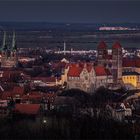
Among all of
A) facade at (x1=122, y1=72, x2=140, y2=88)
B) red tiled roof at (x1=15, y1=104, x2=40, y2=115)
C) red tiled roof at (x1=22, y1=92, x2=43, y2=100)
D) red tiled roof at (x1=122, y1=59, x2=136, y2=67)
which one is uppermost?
red tiled roof at (x1=122, y1=59, x2=136, y2=67)

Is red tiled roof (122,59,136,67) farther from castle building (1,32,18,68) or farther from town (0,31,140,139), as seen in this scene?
castle building (1,32,18,68)

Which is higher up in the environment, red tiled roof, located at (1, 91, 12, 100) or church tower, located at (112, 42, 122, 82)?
church tower, located at (112, 42, 122, 82)

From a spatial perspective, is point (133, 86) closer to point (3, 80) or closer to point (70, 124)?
point (3, 80)

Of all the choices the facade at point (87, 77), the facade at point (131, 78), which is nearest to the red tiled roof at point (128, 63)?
the facade at point (131, 78)

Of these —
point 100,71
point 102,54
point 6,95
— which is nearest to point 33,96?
point 6,95

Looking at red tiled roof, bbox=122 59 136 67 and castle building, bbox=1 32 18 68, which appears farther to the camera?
castle building, bbox=1 32 18 68

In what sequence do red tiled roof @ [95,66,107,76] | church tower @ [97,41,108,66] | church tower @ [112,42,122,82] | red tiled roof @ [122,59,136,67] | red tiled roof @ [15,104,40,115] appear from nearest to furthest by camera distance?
red tiled roof @ [15,104,40,115] < red tiled roof @ [95,66,107,76] < church tower @ [112,42,122,82] < church tower @ [97,41,108,66] < red tiled roof @ [122,59,136,67]

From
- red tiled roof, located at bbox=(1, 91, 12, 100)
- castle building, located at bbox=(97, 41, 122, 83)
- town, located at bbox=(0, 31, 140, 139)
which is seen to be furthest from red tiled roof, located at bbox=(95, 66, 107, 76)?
red tiled roof, located at bbox=(1, 91, 12, 100)

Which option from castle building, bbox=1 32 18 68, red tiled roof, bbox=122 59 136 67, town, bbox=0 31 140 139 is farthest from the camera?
castle building, bbox=1 32 18 68
